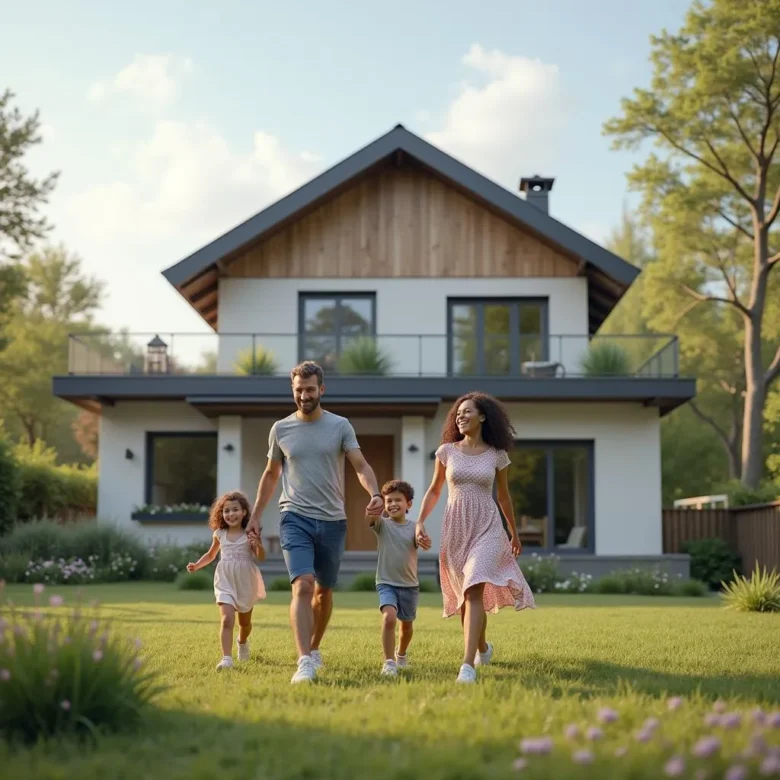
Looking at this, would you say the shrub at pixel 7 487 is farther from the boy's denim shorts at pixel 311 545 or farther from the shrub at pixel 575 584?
the boy's denim shorts at pixel 311 545

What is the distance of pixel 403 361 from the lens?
Result: 22.0 m

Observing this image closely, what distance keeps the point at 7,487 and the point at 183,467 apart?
3.83m

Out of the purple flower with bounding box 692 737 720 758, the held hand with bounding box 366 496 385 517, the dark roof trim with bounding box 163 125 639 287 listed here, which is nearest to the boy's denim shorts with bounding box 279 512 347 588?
the held hand with bounding box 366 496 385 517

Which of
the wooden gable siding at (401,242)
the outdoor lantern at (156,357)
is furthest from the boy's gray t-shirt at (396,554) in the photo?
the wooden gable siding at (401,242)

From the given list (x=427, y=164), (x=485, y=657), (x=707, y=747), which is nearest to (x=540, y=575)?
(x=427, y=164)

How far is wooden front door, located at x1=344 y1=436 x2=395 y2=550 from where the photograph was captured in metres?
23.4

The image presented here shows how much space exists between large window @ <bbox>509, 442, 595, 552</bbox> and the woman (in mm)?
14356

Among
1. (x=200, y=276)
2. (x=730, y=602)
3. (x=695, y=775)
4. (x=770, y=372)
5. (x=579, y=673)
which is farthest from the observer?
(x=770, y=372)

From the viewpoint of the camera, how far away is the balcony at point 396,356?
21562 mm

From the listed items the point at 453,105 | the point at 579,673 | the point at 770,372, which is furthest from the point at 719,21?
the point at 579,673

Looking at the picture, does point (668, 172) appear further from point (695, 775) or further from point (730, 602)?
point (695, 775)

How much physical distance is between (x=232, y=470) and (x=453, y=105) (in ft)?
25.8

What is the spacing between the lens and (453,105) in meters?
21.2

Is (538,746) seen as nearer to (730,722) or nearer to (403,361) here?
(730,722)
